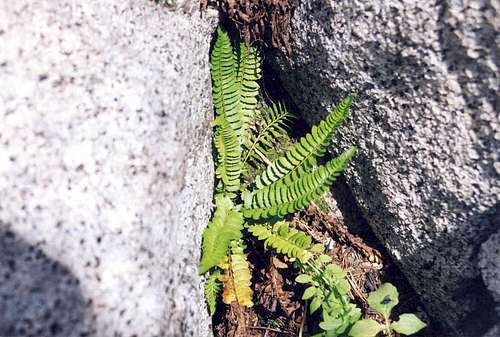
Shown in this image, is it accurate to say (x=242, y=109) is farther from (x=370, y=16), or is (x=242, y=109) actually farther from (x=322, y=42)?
(x=370, y=16)

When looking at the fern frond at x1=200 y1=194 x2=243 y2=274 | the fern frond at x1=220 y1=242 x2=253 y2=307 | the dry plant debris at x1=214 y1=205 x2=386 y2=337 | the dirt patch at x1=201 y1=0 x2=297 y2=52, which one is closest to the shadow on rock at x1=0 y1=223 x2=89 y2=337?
the fern frond at x1=200 y1=194 x2=243 y2=274

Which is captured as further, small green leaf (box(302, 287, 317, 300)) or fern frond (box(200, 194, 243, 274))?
small green leaf (box(302, 287, 317, 300))

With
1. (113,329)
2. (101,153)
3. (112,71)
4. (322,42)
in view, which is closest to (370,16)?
(322,42)

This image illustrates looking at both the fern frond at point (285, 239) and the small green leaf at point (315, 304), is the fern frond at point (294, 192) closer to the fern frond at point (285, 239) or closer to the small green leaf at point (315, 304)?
the fern frond at point (285, 239)

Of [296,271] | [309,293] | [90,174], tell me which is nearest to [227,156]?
[296,271]

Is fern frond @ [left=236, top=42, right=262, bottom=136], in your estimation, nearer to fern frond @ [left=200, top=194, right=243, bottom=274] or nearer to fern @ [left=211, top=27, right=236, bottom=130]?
fern @ [left=211, top=27, right=236, bottom=130]

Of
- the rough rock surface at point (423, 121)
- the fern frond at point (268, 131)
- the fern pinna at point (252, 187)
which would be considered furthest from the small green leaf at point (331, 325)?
the fern frond at point (268, 131)
